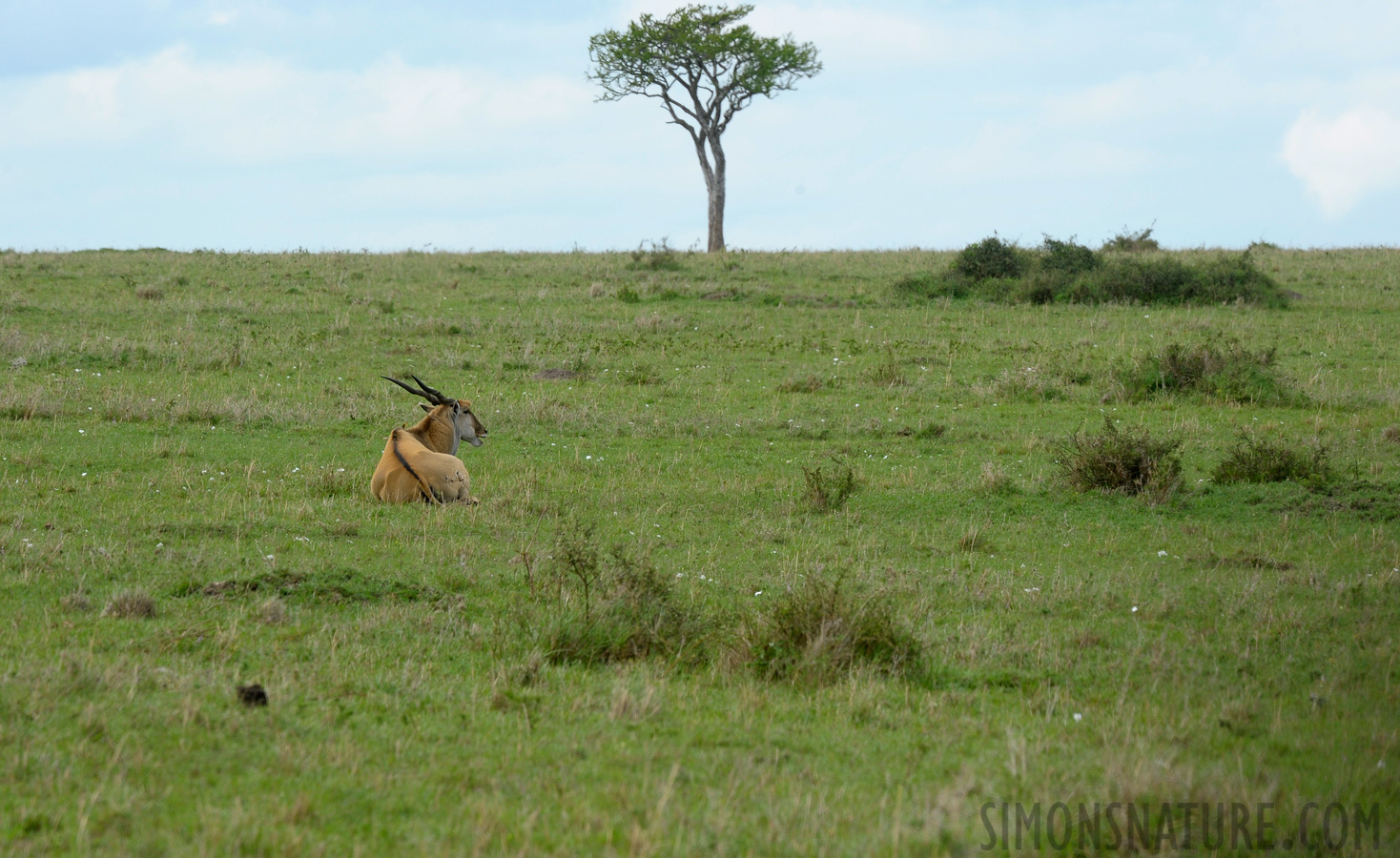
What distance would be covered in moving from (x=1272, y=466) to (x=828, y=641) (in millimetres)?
8015

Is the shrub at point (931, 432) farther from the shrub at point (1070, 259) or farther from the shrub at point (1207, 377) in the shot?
the shrub at point (1070, 259)

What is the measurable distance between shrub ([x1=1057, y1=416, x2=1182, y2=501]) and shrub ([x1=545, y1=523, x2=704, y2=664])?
20.6 ft

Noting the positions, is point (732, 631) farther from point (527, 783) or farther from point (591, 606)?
point (527, 783)

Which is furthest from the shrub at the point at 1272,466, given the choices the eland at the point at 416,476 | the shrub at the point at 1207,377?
the eland at the point at 416,476

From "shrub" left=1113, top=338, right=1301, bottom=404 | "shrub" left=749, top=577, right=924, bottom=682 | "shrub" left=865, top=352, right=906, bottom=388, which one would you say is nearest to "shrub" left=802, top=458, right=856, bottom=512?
"shrub" left=749, top=577, right=924, bottom=682

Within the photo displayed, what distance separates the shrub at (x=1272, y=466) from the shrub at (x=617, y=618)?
25.2 feet

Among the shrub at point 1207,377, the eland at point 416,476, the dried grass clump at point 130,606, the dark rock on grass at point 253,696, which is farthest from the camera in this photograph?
the shrub at point 1207,377

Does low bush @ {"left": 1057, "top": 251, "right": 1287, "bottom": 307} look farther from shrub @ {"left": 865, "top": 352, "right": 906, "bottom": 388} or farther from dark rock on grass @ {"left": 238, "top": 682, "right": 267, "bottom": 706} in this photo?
dark rock on grass @ {"left": 238, "top": 682, "right": 267, "bottom": 706}

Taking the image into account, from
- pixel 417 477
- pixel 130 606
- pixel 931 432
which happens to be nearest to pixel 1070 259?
pixel 931 432

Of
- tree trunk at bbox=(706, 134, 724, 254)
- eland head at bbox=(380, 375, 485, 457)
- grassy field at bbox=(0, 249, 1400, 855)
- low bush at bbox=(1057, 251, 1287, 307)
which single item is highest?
tree trunk at bbox=(706, 134, 724, 254)

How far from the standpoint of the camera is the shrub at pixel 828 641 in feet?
22.0

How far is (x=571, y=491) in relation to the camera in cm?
1252

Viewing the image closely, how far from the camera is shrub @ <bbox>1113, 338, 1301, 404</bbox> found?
18.5 metres

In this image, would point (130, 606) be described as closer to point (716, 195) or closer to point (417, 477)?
point (417, 477)
